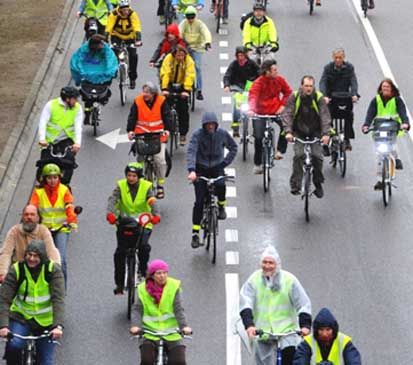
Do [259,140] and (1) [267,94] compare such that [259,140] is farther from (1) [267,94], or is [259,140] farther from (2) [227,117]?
(2) [227,117]

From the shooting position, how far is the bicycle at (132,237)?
870 inches

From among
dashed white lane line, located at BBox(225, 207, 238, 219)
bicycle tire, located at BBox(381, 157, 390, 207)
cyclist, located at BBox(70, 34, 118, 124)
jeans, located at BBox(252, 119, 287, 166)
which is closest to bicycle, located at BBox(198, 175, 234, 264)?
dashed white lane line, located at BBox(225, 207, 238, 219)

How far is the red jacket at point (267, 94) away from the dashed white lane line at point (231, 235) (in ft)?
8.58

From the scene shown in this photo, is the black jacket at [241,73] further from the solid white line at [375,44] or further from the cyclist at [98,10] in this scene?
the cyclist at [98,10]

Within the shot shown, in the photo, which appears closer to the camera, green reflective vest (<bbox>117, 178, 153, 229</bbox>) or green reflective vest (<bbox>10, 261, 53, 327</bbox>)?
green reflective vest (<bbox>10, 261, 53, 327</bbox>)

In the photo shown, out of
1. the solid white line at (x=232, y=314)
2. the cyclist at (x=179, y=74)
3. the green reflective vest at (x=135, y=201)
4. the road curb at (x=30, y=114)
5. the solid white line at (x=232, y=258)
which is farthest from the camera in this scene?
the cyclist at (x=179, y=74)

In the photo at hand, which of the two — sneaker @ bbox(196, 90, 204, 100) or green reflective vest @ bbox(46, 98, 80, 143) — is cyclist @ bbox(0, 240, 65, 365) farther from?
sneaker @ bbox(196, 90, 204, 100)

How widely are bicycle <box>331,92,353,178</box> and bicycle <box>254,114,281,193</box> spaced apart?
1.14m

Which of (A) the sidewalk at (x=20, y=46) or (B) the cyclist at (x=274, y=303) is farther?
(A) the sidewalk at (x=20, y=46)

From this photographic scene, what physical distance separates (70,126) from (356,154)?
224 inches

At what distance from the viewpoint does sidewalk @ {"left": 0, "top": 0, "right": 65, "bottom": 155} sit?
104 feet

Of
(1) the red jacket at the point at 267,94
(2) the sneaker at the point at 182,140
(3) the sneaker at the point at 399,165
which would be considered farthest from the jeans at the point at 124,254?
(2) the sneaker at the point at 182,140

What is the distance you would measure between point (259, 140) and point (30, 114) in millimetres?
5178

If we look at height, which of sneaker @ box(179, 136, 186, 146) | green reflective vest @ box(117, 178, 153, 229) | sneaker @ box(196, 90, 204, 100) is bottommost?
sneaker @ box(196, 90, 204, 100)
